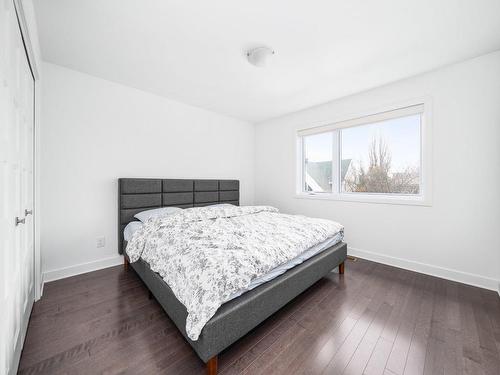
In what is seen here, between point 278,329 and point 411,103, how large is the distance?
290cm

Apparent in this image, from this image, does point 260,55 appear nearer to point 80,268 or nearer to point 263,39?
point 263,39

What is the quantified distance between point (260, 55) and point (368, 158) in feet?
7.09

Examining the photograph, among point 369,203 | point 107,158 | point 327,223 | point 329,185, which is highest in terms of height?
point 107,158

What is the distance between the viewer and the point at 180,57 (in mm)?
2131

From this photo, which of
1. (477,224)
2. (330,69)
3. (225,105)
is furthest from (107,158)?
(477,224)

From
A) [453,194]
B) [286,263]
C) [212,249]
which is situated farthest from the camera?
[453,194]

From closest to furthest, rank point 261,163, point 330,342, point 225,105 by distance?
point 330,342
point 225,105
point 261,163

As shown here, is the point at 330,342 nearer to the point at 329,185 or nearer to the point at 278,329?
the point at 278,329

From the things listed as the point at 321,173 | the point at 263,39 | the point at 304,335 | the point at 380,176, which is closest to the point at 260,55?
the point at 263,39

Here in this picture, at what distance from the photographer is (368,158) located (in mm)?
3090

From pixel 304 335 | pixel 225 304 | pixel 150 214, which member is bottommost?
pixel 304 335

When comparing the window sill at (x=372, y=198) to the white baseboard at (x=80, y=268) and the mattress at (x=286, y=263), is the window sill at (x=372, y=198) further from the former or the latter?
the white baseboard at (x=80, y=268)

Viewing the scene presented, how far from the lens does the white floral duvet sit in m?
1.19

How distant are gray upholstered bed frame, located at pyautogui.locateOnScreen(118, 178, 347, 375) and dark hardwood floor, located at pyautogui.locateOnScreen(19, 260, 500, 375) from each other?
0.18 m
